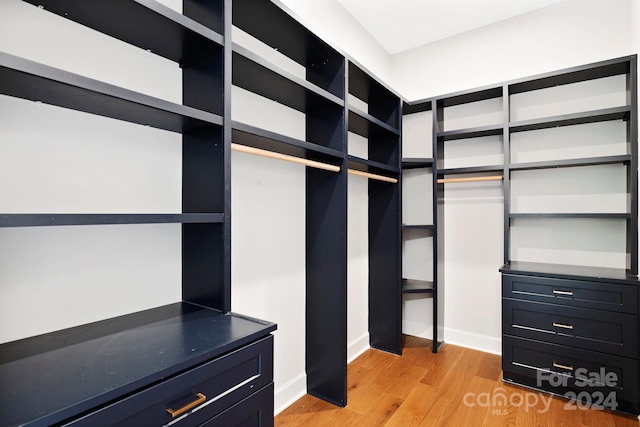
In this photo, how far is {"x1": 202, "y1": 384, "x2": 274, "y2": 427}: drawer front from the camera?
1.02 m

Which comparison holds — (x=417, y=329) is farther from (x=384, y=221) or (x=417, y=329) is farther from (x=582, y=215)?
(x=582, y=215)

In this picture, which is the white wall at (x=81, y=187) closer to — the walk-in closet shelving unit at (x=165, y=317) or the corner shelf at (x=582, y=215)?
the walk-in closet shelving unit at (x=165, y=317)

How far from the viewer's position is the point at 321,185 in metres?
2.14

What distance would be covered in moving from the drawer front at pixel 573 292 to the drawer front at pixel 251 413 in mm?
1937

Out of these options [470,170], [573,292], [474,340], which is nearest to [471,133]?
[470,170]

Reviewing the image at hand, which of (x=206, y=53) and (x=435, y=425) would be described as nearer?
(x=206, y=53)

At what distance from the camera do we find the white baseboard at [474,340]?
2856 mm

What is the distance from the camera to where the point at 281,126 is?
203 cm

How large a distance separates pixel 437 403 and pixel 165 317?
1820mm

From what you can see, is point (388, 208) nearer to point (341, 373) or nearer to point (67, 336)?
point (341, 373)

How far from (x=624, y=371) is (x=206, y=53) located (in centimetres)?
292

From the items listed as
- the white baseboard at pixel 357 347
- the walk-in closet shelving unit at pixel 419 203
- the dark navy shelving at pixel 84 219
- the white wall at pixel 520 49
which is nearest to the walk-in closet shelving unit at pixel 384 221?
the white baseboard at pixel 357 347

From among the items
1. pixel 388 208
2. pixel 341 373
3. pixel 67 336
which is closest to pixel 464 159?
pixel 388 208

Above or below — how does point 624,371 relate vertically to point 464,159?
below
